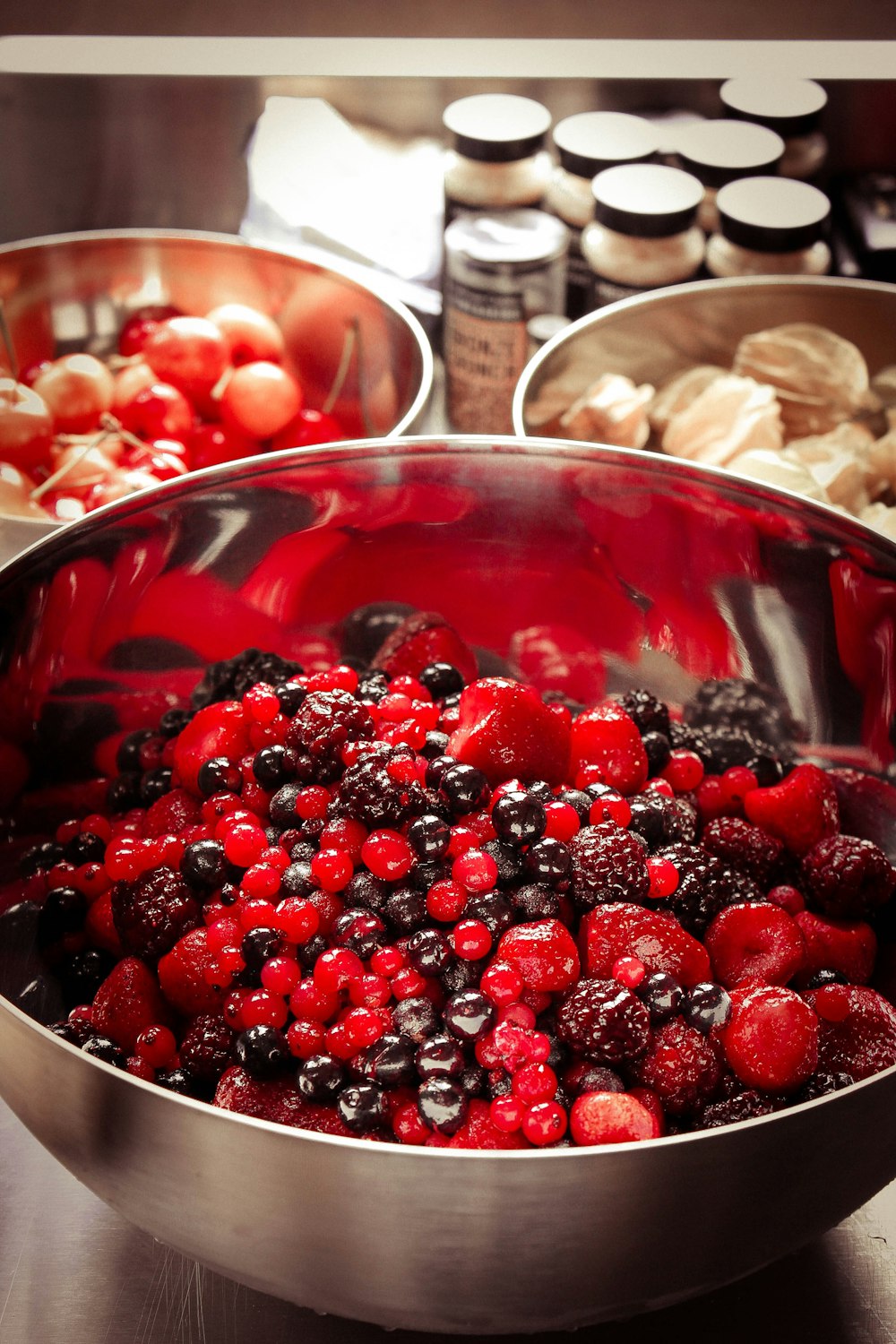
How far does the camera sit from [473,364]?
1367mm

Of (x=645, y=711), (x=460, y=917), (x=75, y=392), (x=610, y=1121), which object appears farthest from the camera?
(x=75, y=392)

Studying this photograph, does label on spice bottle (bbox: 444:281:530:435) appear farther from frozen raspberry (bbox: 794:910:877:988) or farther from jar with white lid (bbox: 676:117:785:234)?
frozen raspberry (bbox: 794:910:877:988)

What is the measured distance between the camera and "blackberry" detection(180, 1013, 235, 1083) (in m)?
0.78

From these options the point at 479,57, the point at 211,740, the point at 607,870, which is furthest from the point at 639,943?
the point at 479,57

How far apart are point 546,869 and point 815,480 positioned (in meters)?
0.65

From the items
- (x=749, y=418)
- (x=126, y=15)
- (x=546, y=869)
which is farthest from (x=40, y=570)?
(x=749, y=418)

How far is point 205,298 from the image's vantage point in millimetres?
1497

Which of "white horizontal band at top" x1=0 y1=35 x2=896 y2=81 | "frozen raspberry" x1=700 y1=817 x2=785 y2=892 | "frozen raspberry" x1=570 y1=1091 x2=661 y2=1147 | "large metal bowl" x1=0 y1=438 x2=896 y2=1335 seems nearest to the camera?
"large metal bowl" x1=0 y1=438 x2=896 y2=1335

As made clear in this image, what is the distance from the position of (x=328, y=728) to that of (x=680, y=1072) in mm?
346

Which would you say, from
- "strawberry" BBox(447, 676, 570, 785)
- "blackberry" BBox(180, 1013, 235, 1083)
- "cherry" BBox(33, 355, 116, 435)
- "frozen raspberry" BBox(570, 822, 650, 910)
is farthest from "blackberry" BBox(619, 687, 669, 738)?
"cherry" BBox(33, 355, 116, 435)

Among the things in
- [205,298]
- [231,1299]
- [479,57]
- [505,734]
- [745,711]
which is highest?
[479,57]

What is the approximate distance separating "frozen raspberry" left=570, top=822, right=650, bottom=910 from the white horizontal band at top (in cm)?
67

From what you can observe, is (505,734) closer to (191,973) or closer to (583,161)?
(191,973)

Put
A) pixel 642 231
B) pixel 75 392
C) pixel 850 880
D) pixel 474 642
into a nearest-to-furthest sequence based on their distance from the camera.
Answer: pixel 850 880 < pixel 474 642 < pixel 642 231 < pixel 75 392
